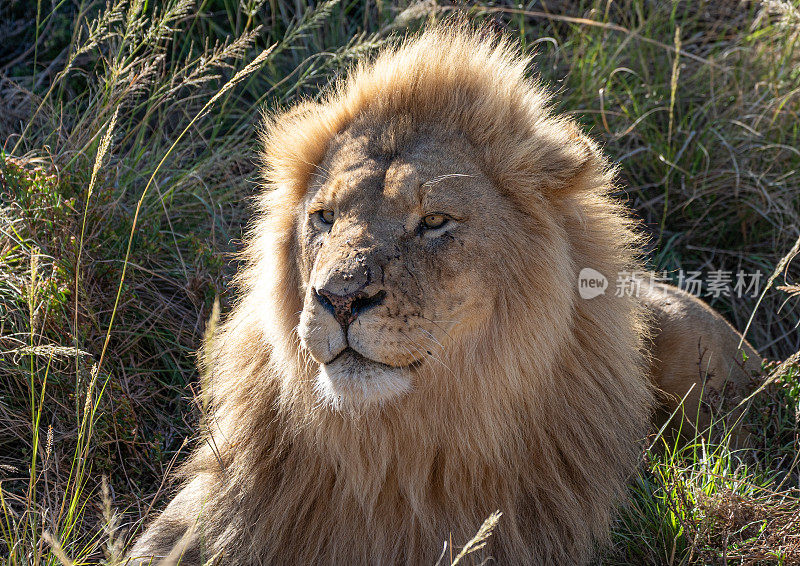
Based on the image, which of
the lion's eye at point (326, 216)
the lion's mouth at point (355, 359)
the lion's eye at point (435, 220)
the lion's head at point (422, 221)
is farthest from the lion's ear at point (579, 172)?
the lion's mouth at point (355, 359)

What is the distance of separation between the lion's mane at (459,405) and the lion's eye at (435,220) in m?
0.23

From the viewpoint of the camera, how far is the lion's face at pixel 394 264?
236 centimetres

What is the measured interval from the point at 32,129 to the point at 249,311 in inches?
90.2

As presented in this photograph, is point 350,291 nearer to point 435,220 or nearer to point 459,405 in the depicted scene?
point 435,220

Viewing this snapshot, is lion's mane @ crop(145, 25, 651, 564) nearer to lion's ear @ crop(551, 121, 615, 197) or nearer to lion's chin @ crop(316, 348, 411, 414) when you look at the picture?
lion's ear @ crop(551, 121, 615, 197)

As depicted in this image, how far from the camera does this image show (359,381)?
92.7 inches

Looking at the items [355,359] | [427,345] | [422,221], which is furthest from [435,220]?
[355,359]

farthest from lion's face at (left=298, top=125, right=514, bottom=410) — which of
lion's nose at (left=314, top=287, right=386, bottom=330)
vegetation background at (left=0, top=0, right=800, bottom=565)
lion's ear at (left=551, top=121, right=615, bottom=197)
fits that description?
vegetation background at (left=0, top=0, right=800, bottom=565)

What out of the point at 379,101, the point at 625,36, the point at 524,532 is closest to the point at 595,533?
the point at 524,532

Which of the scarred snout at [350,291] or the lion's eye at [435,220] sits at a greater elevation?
the lion's eye at [435,220]

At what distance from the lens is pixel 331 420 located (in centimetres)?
259

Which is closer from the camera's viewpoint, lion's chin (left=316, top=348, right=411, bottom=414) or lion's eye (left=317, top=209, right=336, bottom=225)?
lion's chin (left=316, top=348, right=411, bottom=414)

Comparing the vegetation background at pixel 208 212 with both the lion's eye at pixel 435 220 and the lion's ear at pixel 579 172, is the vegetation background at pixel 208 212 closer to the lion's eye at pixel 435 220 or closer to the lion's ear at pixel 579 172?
the lion's ear at pixel 579 172

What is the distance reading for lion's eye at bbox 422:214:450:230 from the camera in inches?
99.3
